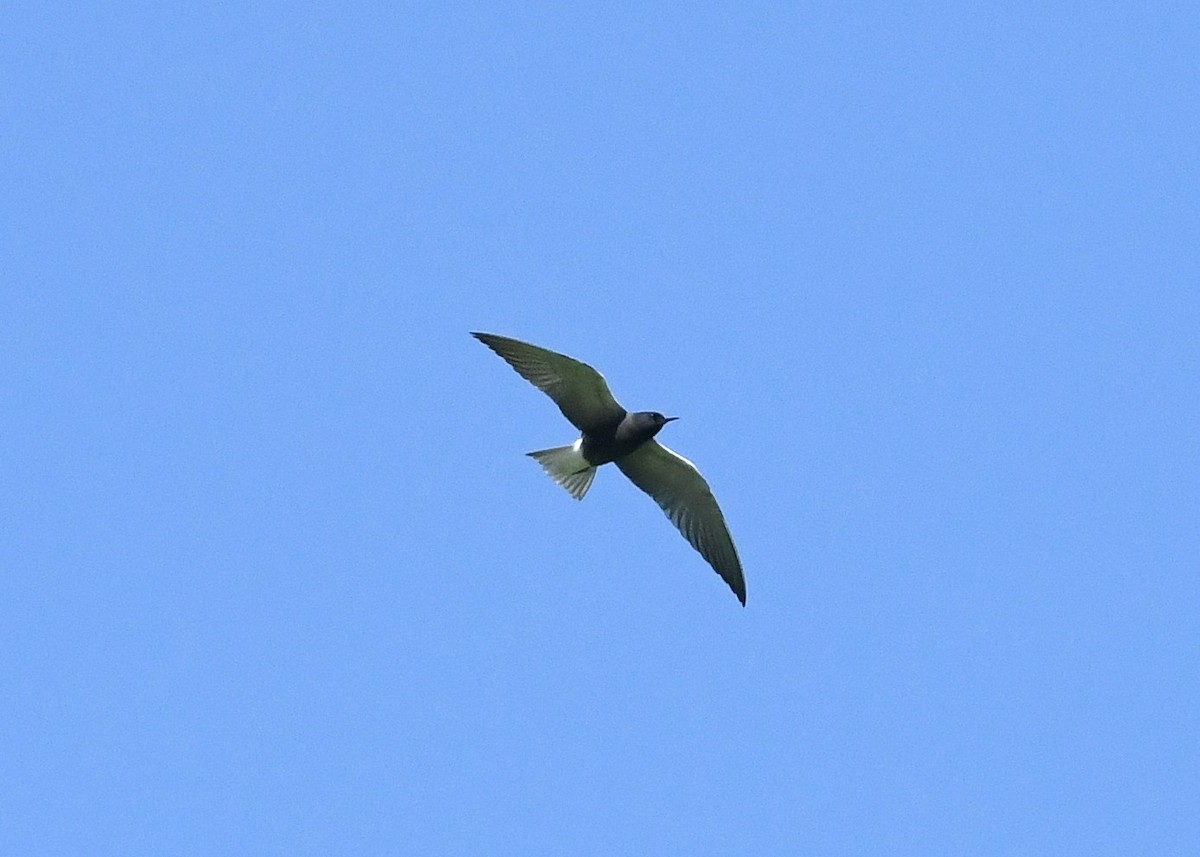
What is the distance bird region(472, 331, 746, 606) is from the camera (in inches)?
632

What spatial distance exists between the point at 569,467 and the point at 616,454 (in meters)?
Result: 0.44

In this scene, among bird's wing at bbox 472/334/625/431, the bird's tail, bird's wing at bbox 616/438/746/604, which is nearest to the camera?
bird's wing at bbox 472/334/625/431

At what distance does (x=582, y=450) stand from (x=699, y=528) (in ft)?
4.73

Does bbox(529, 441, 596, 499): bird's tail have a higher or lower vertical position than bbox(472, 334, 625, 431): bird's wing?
lower

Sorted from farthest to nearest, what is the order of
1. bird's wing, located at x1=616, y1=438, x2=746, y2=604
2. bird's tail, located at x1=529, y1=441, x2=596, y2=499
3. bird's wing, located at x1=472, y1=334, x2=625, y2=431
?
bird's wing, located at x1=616, y1=438, x2=746, y2=604 < bird's tail, located at x1=529, y1=441, x2=596, y2=499 < bird's wing, located at x1=472, y1=334, x2=625, y2=431

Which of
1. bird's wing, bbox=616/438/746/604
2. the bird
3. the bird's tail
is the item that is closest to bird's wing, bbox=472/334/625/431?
the bird

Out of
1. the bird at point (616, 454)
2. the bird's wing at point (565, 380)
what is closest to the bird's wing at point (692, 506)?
the bird at point (616, 454)

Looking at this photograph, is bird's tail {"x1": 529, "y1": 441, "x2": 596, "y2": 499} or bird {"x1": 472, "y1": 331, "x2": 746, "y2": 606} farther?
bird's tail {"x1": 529, "y1": 441, "x2": 596, "y2": 499}

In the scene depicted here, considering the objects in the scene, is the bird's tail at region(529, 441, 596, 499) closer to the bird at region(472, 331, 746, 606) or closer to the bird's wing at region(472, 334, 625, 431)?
the bird at region(472, 331, 746, 606)

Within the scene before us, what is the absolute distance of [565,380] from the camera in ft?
53.1

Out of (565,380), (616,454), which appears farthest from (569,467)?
(565,380)

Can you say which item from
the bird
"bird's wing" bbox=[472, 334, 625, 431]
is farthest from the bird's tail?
"bird's wing" bbox=[472, 334, 625, 431]

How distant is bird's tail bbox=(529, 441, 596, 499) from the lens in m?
17.0

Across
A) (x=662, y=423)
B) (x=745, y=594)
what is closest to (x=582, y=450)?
(x=662, y=423)
